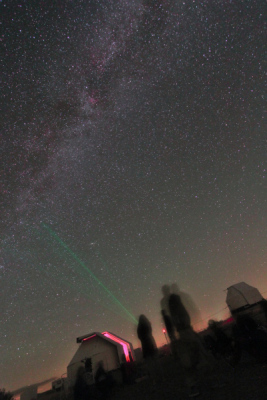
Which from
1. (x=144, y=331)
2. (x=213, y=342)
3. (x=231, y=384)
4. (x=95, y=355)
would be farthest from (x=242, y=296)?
(x=231, y=384)

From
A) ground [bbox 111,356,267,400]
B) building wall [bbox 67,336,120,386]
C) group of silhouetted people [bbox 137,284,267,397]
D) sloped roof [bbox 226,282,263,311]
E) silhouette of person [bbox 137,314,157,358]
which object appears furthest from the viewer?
silhouette of person [bbox 137,314,157,358]

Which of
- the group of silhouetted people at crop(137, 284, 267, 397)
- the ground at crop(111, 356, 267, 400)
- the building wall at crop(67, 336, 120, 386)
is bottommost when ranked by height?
the ground at crop(111, 356, 267, 400)

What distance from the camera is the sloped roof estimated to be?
2288 centimetres

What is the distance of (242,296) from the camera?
23.3m

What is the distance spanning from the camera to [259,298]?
22.9m

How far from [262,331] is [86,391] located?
1240 centimetres

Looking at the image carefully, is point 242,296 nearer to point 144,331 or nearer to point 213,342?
point 144,331

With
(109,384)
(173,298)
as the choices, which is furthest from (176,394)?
(109,384)

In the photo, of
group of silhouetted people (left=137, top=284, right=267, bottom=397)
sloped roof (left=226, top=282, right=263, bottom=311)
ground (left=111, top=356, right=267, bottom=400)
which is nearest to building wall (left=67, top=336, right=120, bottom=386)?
ground (left=111, top=356, right=267, bottom=400)

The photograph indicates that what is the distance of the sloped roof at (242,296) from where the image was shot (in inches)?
901

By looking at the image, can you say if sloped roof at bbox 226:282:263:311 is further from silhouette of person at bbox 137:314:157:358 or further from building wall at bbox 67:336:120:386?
building wall at bbox 67:336:120:386

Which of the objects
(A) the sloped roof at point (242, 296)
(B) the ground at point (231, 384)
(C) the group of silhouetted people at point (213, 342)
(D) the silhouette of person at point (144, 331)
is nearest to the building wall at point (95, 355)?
(D) the silhouette of person at point (144, 331)

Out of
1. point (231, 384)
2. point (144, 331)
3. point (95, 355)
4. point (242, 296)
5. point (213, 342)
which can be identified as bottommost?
point (231, 384)

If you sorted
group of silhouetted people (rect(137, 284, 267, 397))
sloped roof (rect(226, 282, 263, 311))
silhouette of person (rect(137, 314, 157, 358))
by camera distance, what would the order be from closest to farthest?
group of silhouetted people (rect(137, 284, 267, 397)), sloped roof (rect(226, 282, 263, 311)), silhouette of person (rect(137, 314, 157, 358))
